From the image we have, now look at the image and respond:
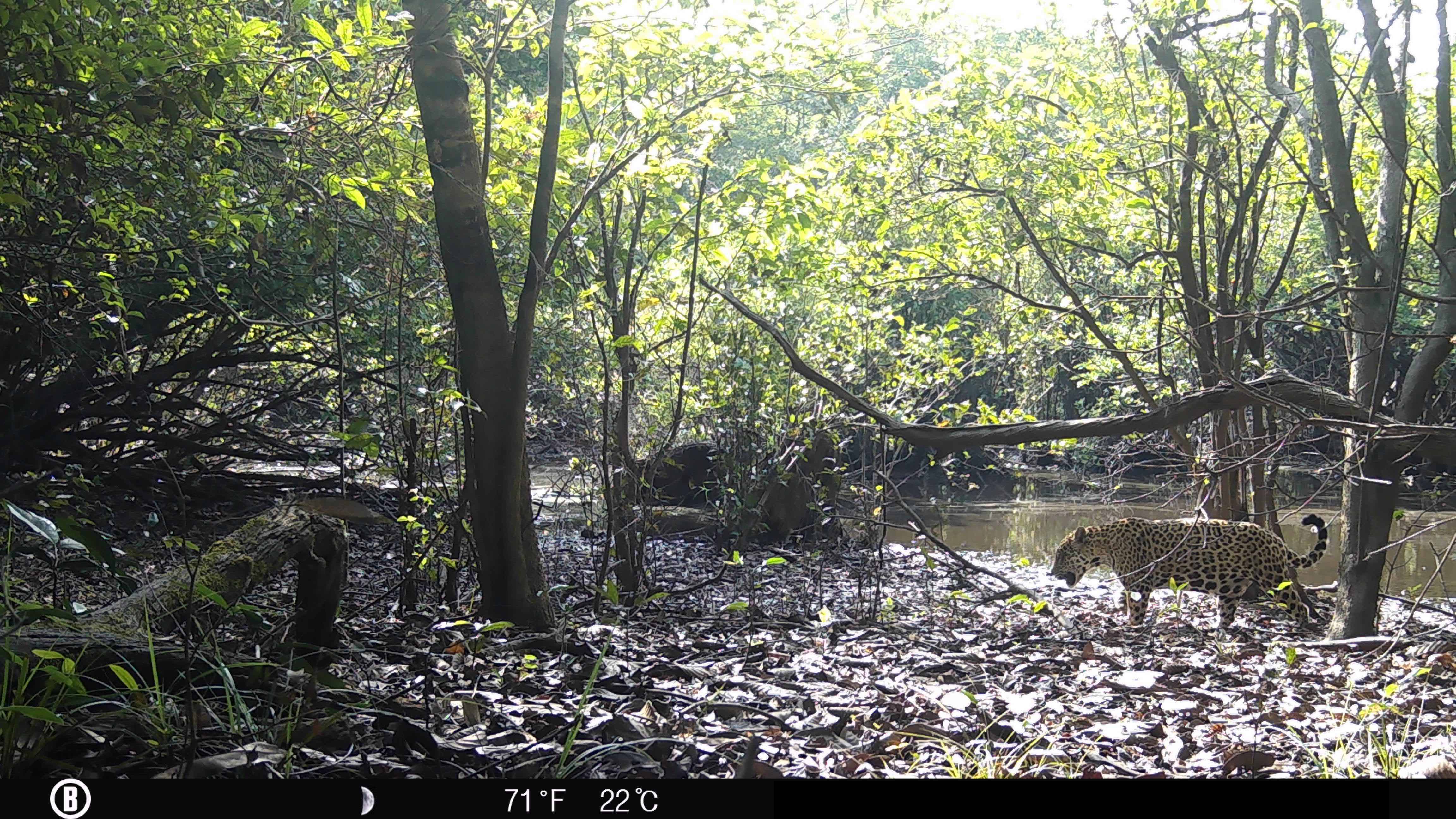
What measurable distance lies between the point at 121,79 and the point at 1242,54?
766 centimetres

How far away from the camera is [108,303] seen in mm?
6266

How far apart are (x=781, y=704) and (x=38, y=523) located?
279cm

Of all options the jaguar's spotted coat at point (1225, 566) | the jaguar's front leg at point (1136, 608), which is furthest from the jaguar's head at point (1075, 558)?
the jaguar's front leg at point (1136, 608)

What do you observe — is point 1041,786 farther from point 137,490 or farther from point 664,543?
point 664,543

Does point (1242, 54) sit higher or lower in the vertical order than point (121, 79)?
higher

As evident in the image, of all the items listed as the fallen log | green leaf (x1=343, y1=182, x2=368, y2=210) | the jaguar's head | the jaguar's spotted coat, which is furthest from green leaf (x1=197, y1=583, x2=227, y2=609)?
the jaguar's head

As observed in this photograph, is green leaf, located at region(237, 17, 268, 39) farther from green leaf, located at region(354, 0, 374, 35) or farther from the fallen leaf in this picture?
the fallen leaf

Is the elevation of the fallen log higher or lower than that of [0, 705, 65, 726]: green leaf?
A: higher

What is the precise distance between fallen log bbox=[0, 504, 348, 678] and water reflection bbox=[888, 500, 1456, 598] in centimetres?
746

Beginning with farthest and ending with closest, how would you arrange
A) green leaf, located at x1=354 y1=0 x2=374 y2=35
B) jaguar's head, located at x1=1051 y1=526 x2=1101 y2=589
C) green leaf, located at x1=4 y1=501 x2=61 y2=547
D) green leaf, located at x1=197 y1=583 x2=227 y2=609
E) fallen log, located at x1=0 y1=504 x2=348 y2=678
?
jaguar's head, located at x1=1051 y1=526 x2=1101 y2=589 → green leaf, located at x1=354 y1=0 x2=374 y2=35 → green leaf, located at x1=197 y1=583 x2=227 y2=609 → fallen log, located at x1=0 y1=504 x2=348 y2=678 → green leaf, located at x1=4 y1=501 x2=61 y2=547

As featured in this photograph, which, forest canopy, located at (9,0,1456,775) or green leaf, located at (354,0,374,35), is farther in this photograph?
forest canopy, located at (9,0,1456,775)

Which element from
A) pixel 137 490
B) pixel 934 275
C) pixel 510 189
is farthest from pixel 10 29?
pixel 934 275

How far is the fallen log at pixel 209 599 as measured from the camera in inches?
130

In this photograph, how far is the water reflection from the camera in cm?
1214
